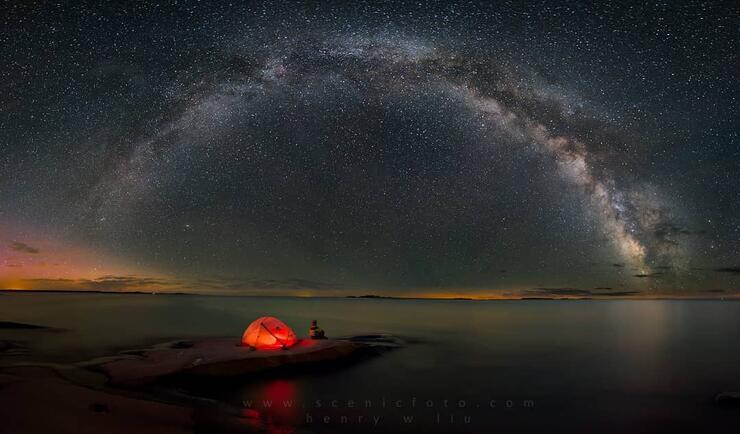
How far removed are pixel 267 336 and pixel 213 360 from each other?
11.0 ft

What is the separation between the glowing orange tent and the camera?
70.9 feet

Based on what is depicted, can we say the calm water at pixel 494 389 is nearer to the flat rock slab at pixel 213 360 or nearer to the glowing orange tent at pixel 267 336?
the flat rock slab at pixel 213 360

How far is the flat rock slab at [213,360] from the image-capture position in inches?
688

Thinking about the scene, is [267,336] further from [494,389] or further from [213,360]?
[494,389]

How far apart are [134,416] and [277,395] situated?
491 cm

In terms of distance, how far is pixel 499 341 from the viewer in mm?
39531

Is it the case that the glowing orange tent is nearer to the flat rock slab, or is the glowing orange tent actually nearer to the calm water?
the flat rock slab

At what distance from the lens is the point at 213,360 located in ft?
61.3

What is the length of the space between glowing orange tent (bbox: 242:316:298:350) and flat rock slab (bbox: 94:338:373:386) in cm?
41

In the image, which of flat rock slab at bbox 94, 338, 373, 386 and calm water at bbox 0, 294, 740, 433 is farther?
flat rock slab at bbox 94, 338, 373, 386

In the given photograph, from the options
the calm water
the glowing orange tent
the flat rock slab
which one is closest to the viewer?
the calm water

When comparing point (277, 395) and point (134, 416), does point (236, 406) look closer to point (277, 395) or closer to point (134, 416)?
point (277, 395)

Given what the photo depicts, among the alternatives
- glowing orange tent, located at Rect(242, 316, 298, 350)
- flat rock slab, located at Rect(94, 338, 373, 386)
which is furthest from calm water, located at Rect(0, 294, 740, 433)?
glowing orange tent, located at Rect(242, 316, 298, 350)

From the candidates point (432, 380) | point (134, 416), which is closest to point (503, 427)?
point (432, 380)
